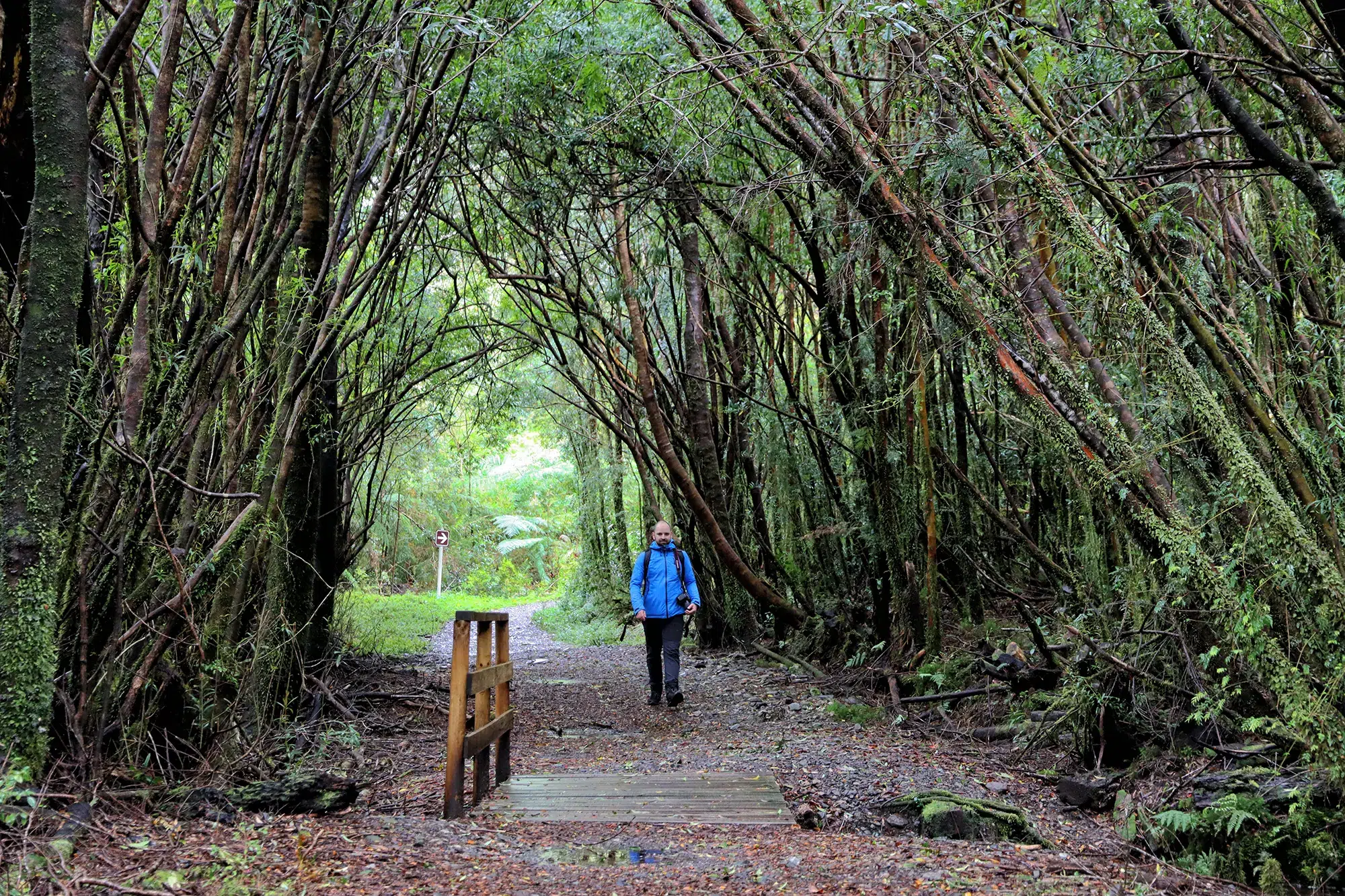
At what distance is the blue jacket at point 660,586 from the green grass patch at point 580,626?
6.39 m

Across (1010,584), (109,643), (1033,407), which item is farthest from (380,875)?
(1010,584)

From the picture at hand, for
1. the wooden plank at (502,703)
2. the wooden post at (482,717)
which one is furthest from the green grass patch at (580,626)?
the wooden post at (482,717)

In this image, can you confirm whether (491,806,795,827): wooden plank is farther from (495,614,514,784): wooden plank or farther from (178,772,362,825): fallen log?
(178,772,362,825): fallen log

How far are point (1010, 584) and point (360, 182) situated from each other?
675 centimetres

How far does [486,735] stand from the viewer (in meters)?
4.60

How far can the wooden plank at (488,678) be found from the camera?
4.33 meters

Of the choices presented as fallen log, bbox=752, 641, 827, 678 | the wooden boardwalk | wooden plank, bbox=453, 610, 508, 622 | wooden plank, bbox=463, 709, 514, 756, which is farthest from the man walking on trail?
wooden plank, bbox=453, 610, 508, 622

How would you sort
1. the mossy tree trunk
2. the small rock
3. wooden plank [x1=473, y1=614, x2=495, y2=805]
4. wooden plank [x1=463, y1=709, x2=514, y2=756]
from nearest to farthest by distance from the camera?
the mossy tree trunk
wooden plank [x1=463, y1=709, x2=514, y2=756]
wooden plank [x1=473, y1=614, x2=495, y2=805]
the small rock

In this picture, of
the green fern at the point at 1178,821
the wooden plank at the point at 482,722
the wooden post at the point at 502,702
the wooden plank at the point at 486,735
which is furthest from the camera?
the wooden post at the point at 502,702

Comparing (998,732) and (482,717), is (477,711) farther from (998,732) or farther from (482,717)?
(998,732)

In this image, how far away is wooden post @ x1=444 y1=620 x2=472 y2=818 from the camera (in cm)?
416

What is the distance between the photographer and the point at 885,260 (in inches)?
221

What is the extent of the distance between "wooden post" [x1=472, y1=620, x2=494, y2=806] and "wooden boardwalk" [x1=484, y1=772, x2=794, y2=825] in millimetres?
100

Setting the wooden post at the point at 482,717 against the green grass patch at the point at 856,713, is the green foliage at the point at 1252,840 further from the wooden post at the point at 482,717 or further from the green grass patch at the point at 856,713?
the wooden post at the point at 482,717
